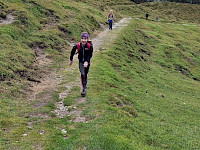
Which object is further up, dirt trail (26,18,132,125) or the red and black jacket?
the red and black jacket

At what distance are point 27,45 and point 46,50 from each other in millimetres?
1625

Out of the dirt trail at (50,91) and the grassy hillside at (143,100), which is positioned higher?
the dirt trail at (50,91)

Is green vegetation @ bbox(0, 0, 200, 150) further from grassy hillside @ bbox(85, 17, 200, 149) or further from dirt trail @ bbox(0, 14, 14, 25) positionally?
dirt trail @ bbox(0, 14, 14, 25)

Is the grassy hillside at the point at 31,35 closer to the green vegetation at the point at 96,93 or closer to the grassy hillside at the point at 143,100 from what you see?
the green vegetation at the point at 96,93

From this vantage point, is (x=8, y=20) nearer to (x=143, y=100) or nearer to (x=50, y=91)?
(x=50, y=91)

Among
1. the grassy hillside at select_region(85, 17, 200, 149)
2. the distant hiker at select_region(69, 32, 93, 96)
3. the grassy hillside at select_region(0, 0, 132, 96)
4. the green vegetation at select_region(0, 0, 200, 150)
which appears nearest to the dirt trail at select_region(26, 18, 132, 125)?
the green vegetation at select_region(0, 0, 200, 150)

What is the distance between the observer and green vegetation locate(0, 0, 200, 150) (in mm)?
7230

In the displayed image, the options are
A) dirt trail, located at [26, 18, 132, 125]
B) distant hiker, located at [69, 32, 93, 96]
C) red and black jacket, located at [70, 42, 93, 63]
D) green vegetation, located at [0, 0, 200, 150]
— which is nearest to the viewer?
green vegetation, located at [0, 0, 200, 150]

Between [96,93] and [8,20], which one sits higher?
[8,20]

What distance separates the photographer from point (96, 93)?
11.1 m

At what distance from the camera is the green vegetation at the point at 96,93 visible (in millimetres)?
7230

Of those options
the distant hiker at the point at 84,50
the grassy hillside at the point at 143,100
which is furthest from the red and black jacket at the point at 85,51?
the grassy hillside at the point at 143,100

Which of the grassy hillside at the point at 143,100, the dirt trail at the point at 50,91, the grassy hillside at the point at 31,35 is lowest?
the grassy hillside at the point at 143,100

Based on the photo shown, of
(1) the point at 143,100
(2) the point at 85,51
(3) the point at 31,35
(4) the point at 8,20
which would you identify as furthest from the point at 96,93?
(4) the point at 8,20
